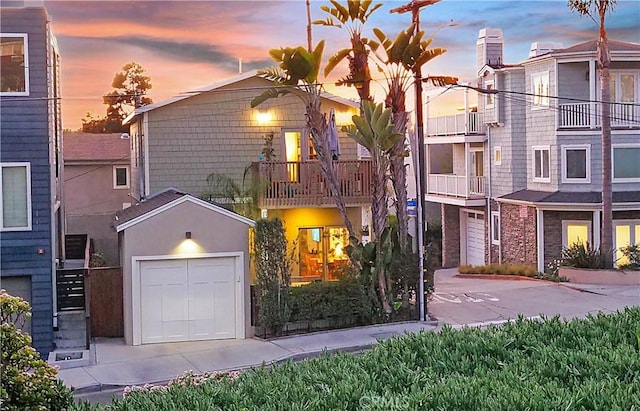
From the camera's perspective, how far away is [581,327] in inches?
322

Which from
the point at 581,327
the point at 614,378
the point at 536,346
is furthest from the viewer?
the point at 581,327

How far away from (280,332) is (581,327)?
402 inches

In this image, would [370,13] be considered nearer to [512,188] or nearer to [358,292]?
[358,292]

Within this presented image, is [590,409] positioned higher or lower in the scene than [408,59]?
lower

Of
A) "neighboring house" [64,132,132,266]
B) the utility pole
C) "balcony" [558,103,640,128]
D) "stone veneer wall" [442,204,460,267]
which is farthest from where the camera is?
"stone veneer wall" [442,204,460,267]

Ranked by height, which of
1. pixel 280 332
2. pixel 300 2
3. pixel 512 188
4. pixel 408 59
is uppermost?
pixel 300 2

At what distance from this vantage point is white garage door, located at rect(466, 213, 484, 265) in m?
34.7

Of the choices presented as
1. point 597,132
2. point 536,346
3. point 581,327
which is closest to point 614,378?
point 536,346

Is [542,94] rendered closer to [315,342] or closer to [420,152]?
[420,152]

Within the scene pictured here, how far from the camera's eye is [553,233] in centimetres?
2906

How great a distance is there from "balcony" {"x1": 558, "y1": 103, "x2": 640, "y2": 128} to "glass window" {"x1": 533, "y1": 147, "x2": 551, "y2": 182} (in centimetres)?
148

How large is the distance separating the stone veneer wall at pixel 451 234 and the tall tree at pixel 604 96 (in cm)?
1081

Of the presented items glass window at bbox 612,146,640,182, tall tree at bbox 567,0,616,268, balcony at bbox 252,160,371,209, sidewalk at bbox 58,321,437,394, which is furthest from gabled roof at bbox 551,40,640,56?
sidewalk at bbox 58,321,437,394

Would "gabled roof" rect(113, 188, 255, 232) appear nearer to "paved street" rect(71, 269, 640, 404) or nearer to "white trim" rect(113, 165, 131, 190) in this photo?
"paved street" rect(71, 269, 640, 404)
